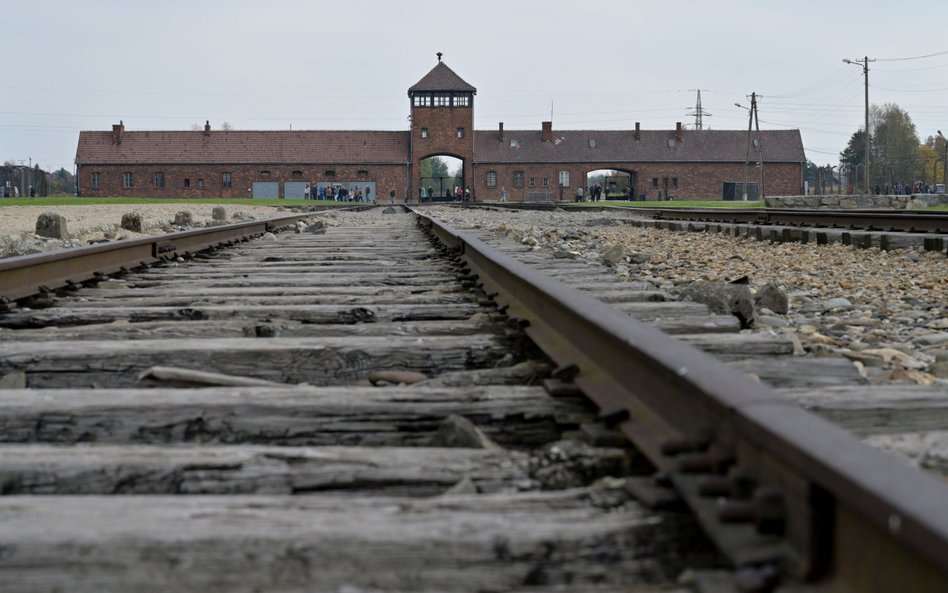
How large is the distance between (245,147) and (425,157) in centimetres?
1291

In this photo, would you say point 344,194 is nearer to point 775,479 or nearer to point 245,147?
point 245,147

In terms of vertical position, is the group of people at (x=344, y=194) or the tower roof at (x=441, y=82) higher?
the tower roof at (x=441, y=82)

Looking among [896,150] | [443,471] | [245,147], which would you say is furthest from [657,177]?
[443,471]

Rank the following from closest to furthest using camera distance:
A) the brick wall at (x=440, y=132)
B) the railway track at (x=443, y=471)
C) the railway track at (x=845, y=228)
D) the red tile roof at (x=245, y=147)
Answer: the railway track at (x=443, y=471) < the railway track at (x=845, y=228) < the brick wall at (x=440, y=132) < the red tile roof at (x=245, y=147)

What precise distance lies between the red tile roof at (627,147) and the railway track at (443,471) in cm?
6897

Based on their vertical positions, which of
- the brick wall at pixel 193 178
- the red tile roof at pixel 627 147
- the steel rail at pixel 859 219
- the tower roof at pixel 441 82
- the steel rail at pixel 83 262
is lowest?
the steel rail at pixel 83 262

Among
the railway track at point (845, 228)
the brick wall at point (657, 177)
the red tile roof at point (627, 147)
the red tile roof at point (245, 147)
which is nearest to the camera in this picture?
the railway track at point (845, 228)

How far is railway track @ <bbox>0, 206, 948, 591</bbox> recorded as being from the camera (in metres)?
1.16

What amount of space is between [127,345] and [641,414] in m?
1.61

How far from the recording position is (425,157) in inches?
2813

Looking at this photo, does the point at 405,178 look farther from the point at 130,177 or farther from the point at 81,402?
the point at 81,402

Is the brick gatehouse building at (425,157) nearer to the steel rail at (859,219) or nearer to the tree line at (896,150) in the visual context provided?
the tree line at (896,150)

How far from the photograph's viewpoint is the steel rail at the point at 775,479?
0.96m

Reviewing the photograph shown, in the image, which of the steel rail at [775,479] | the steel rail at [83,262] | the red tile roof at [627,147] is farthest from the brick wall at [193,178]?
the steel rail at [775,479]
